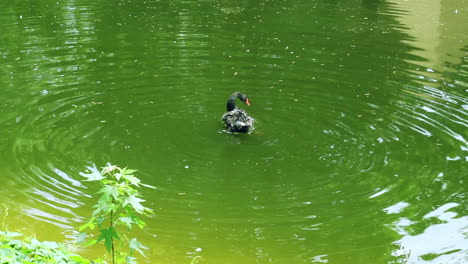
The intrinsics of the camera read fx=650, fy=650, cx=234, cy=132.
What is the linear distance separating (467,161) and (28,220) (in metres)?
6.38

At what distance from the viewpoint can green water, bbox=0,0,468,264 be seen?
7773mm

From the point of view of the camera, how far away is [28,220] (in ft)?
25.7

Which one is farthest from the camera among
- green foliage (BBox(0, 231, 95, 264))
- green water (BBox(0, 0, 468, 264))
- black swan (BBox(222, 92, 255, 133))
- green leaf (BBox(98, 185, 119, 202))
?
black swan (BBox(222, 92, 255, 133))

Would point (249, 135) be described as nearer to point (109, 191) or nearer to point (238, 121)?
point (238, 121)

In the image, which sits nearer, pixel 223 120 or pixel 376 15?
pixel 223 120

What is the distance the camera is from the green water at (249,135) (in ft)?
25.5

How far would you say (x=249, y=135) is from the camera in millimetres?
10641

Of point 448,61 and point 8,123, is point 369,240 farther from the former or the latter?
point 448,61

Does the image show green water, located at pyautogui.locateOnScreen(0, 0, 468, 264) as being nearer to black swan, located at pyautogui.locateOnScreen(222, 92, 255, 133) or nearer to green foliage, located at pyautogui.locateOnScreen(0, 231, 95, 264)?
black swan, located at pyautogui.locateOnScreen(222, 92, 255, 133)

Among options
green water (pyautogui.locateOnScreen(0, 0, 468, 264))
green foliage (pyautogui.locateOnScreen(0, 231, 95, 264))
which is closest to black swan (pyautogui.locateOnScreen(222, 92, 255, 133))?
green water (pyautogui.locateOnScreen(0, 0, 468, 264))

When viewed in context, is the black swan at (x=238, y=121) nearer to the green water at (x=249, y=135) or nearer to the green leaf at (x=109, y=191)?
the green water at (x=249, y=135)

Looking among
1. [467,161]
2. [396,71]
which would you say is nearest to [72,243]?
[467,161]

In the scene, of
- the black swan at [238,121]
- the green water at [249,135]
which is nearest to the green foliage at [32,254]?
the green water at [249,135]

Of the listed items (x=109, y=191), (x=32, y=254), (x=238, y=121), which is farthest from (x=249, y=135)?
(x=109, y=191)
